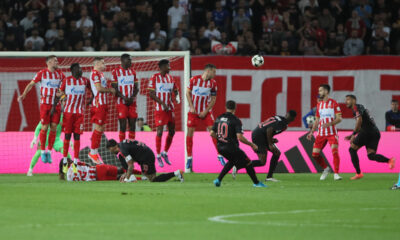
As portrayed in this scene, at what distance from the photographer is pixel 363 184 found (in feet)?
49.9

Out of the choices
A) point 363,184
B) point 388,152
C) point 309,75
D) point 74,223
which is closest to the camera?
point 74,223

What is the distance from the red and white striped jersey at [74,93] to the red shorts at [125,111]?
2.55ft

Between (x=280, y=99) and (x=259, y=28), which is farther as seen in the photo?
(x=259, y=28)

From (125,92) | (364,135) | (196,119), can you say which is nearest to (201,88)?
(196,119)

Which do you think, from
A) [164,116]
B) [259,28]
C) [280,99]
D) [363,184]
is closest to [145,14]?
[259,28]

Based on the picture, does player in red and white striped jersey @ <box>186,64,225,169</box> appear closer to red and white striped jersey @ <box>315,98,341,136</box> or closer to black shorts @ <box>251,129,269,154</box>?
black shorts @ <box>251,129,269,154</box>

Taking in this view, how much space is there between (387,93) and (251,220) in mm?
14006

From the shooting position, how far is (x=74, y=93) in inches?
674

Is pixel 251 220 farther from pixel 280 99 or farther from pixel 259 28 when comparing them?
pixel 259 28

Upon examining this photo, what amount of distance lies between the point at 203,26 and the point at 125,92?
7103 mm

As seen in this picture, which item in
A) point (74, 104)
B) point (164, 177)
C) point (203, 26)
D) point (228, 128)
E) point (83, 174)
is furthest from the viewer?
point (203, 26)

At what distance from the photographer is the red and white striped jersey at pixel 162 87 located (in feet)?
59.7

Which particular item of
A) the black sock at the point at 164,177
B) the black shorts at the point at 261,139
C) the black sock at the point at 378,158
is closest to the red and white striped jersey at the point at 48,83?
the black sock at the point at 164,177

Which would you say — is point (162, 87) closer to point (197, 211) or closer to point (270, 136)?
point (270, 136)
